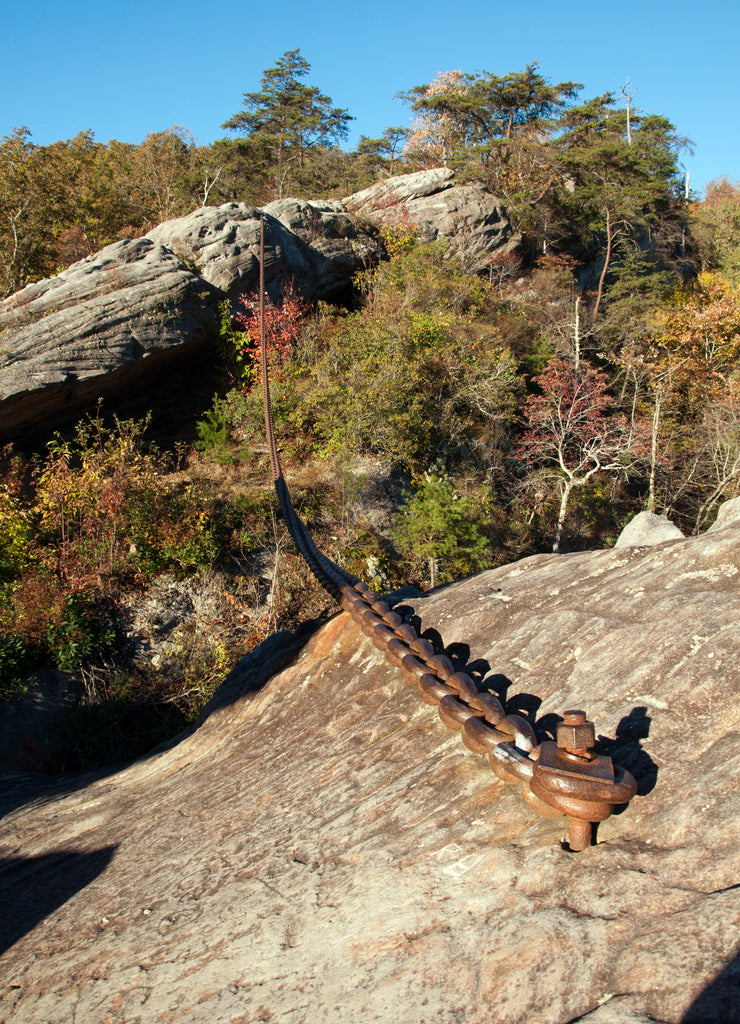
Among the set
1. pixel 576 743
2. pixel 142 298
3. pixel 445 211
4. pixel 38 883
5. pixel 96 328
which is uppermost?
pixel 445 211

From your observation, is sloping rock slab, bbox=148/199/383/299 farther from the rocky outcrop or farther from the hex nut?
the hex nut

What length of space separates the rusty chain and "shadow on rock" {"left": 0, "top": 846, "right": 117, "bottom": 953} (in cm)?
120

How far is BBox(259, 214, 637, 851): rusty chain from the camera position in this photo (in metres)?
1.38

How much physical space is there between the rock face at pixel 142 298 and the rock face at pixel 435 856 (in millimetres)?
10310

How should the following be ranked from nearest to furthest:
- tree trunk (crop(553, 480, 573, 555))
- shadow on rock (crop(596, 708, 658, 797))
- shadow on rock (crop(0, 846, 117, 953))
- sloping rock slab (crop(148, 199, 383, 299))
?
shadow on rock (crop(596, 708, 658, 797)) → shadow on rock (crop(0, 846, 117, 953)) → sloping rock slab (crop(148, 199, 383, 299)) → tree trunk (crop(553, 480, 573, 555))

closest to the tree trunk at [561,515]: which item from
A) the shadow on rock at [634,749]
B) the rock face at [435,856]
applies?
the rock face at [435,856]

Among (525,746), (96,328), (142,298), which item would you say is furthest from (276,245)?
(525,746)

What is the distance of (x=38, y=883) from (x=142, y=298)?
12.4 m

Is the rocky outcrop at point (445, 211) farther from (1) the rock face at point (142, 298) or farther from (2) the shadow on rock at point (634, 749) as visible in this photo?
(2) the shadow on rock at point (634, 749)

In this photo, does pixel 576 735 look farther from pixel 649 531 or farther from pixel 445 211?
pixel 445 211

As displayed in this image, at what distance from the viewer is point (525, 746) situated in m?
1.64

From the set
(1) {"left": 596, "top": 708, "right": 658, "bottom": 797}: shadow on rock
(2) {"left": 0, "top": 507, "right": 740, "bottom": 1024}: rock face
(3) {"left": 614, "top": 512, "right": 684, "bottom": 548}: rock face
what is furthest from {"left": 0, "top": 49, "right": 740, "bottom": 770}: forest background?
(1) {"left": 596, "top": 708, "right": 658, "bottom": 797}: shadow on rock

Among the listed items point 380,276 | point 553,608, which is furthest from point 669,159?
point 553,608

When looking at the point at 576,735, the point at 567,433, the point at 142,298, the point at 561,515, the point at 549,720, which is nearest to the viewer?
the point at 576,735
